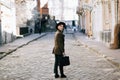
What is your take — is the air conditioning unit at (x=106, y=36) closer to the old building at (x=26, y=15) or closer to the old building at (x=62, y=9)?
the old building at (x=26, y=15)

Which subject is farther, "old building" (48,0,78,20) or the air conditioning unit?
"old building" (48,0,78,20)

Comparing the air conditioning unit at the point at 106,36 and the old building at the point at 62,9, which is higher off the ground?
the old building at the point at 62,9

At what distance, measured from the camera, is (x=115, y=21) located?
23297 mm

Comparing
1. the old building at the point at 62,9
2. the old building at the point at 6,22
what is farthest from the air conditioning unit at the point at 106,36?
the old building at the point at 62,9

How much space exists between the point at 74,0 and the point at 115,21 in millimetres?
74922

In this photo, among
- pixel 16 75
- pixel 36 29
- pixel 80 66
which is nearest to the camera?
pixel 16 75

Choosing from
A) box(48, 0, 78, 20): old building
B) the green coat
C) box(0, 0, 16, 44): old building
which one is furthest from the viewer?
box(48, 0, 78, 20): old building

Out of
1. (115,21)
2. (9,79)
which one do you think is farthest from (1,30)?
(9,79)

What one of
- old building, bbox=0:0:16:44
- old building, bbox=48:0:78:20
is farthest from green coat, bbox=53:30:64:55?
old building, bbox=48:0:78:20

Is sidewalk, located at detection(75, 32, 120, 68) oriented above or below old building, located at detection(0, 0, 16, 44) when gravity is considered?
below

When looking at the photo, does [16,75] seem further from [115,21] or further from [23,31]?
[23,31]

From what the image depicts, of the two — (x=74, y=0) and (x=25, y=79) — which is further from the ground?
(x=74, y=0)

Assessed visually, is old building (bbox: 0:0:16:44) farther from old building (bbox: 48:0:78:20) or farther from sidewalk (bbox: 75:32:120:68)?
old building (bbox: 48:0:78:20)

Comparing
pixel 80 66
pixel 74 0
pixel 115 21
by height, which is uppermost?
pixel 74 0
